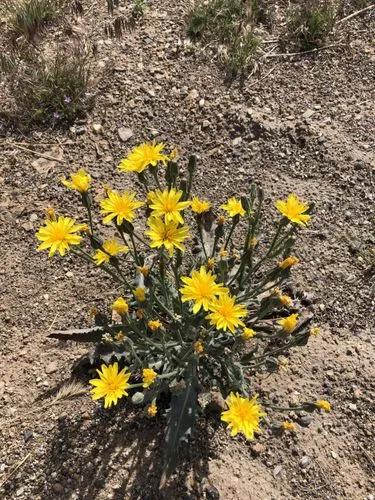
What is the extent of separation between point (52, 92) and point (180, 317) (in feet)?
8.07

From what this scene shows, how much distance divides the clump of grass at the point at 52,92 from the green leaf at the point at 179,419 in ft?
8.40

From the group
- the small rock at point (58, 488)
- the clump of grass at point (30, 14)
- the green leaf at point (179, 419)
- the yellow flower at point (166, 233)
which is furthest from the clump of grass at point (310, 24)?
the small rock at point (58, 488)

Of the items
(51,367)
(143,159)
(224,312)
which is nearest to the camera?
(224,312)

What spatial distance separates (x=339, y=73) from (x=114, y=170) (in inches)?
87.0

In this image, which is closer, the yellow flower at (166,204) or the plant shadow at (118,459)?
the yellow flower at (166,204)

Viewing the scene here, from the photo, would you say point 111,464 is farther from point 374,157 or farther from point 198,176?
point 374,157

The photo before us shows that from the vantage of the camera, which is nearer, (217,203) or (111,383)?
(111,383)

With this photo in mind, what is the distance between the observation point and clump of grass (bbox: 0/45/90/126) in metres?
4.45

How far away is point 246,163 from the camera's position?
4312 mm

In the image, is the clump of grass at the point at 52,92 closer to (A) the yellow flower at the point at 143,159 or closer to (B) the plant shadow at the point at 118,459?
(A) the yellow flower at the point at 143,159

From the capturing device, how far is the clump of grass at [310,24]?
4875mm

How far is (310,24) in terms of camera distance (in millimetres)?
4883

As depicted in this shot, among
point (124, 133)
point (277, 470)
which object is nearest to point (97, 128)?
point (124, 133)

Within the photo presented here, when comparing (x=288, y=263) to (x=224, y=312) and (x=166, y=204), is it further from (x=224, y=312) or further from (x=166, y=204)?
(x=166, y=204)
